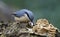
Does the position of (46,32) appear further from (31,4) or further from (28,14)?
(31,4)

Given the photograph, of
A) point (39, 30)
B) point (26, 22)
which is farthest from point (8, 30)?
point (39, 30)

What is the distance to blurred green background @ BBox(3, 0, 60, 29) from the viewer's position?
3.62m

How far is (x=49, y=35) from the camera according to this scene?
66.9 inches

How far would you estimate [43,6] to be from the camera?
153 inches

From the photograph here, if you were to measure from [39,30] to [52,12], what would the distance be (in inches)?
82.3

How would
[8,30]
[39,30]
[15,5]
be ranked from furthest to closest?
1. [15,5]
2. [8,30]
3. [39,30]

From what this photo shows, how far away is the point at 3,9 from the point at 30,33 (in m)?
2.33

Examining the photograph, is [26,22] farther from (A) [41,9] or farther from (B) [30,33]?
(A) [41,9]

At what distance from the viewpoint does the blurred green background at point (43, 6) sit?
362 centimetres

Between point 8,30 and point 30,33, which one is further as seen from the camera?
point 8,30

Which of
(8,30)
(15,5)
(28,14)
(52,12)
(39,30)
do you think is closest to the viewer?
(39,30)

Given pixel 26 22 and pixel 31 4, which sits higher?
pixel 31 4

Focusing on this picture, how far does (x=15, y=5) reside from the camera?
4.07m

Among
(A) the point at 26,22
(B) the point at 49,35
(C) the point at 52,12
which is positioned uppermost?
(C) the point at 52,12
